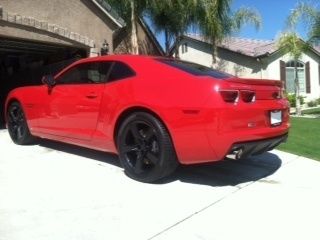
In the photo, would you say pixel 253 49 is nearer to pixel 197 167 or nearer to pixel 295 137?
pixel 295 137

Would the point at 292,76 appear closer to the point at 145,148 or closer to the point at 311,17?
the point at 311,17

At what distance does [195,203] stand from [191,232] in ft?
2.55

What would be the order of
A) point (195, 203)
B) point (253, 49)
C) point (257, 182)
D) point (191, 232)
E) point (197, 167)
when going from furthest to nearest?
point (253, 49), point (197, 167), point (257, 182), point (195, 203), point (191, 232)

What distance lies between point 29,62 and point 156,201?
587 inches

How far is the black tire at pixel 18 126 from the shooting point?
804 centimetres

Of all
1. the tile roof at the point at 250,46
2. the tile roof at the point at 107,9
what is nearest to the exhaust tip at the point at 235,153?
the tile roof at the point at 107,9

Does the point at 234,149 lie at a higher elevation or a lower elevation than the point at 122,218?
higher

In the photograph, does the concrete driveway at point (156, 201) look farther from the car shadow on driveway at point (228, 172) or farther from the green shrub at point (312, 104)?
the green shrub at point (312, 104)

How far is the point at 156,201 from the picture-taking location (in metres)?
5.21

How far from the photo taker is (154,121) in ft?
18.6

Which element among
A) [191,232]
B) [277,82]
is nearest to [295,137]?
[277,82]

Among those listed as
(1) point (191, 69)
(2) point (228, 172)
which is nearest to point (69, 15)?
(1) point (191, 69)

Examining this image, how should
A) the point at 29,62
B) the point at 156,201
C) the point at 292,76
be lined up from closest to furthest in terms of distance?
the point at 156,201 → the point at 29,62 → the point at 292,76

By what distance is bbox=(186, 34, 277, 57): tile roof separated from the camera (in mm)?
24491
